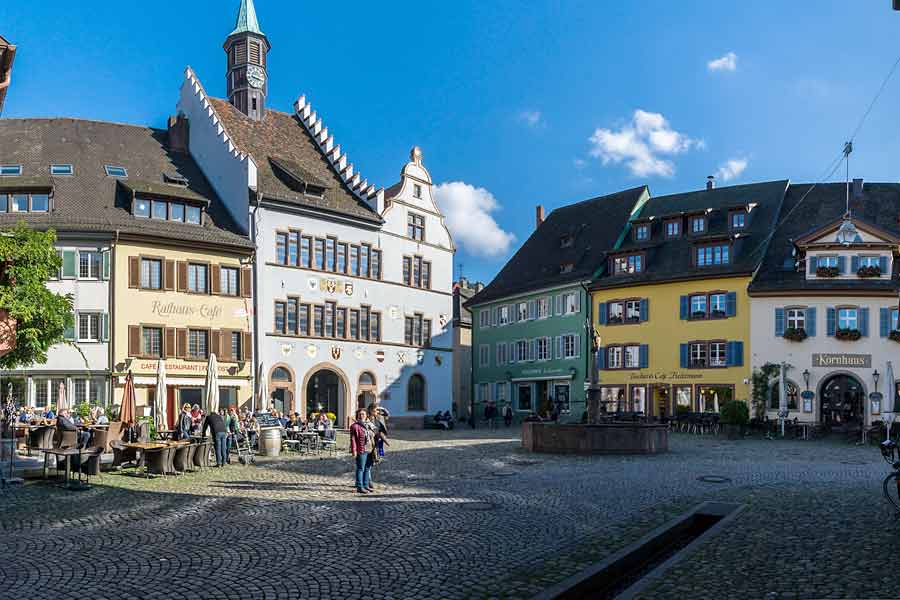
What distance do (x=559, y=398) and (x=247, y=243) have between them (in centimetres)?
2064

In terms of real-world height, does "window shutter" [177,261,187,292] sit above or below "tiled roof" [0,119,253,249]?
below

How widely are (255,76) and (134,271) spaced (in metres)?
14.9

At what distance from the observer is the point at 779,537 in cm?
1061

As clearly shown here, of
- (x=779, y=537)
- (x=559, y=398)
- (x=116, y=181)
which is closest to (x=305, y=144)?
(x=116, y=181)

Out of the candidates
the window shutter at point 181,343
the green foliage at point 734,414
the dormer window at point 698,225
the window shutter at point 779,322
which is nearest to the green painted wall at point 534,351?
the dormer window at point 698,225

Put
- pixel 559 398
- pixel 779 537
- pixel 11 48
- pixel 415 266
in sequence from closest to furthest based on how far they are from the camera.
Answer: pixel 779 537 < pixel 11 48 < pixel 415 266 < pixel 559 398

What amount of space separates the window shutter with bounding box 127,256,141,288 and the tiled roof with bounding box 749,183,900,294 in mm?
27486

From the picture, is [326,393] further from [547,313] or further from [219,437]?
[219,437]

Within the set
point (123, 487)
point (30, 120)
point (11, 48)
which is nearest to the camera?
point (123, 487)

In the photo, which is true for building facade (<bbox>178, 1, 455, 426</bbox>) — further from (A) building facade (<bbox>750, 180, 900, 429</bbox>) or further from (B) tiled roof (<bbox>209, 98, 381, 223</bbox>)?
(A) building facade (<bbox>750, 180, 900, 429</bbox>)

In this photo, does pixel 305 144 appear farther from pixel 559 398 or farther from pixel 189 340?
pixel 559 398

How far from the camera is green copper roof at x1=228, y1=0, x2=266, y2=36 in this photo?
151ft

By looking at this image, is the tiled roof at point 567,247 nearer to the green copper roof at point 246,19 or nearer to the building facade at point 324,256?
the building facade at point 324,256

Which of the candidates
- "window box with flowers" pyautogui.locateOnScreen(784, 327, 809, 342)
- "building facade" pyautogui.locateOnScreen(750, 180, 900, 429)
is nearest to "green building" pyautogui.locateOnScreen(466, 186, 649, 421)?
"building facade" pyautogui.locateOnScreen(750, 180, 900, 429)
